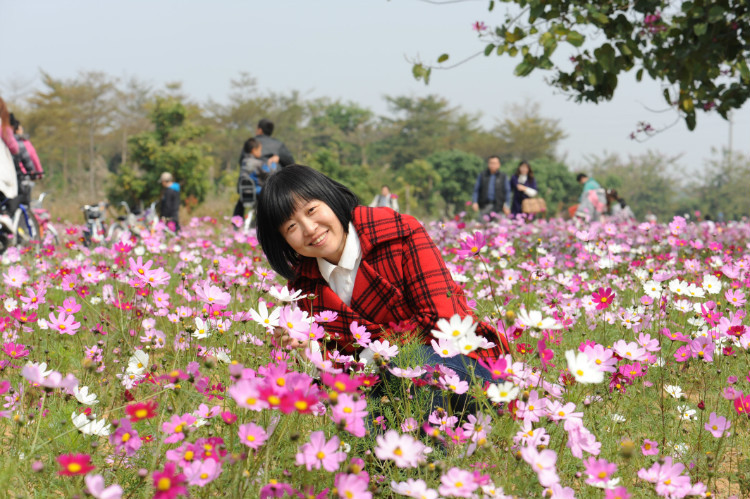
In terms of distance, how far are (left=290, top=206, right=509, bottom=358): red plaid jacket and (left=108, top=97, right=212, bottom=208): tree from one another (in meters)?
17.4

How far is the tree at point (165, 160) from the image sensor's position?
1898 centimetres

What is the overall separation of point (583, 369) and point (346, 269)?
108cm

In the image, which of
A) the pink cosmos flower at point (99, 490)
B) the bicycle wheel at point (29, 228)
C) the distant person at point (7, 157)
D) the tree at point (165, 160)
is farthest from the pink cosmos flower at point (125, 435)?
the tree at point (165, 160)

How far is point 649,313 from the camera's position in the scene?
2912 mm

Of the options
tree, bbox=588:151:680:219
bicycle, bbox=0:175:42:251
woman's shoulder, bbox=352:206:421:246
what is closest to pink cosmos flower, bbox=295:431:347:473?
woman's shoulder, bbox=352:206:421:246

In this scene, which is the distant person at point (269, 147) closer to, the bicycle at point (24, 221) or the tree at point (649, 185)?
the bicycle at point (24, 221)

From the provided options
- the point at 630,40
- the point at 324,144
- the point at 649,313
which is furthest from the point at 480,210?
the point at 324,144

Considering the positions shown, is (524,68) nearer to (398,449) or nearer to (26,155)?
(398,449)

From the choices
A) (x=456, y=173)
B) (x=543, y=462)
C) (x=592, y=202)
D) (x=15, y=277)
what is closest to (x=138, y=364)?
(x=543, y=462)

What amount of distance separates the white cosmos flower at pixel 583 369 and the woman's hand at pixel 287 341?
691 mm

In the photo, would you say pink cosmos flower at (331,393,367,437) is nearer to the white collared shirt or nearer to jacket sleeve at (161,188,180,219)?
the white collared shirt

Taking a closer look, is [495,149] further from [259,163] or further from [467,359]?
[467,359]

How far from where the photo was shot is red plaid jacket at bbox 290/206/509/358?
2150mm

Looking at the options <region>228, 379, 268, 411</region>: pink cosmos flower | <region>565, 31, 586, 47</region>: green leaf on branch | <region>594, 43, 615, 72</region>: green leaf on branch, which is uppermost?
<region>565, 31, 586, 47</region>: green leaf on branch
